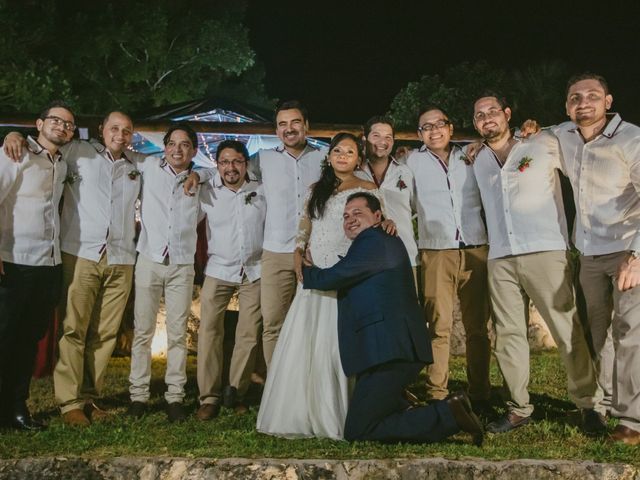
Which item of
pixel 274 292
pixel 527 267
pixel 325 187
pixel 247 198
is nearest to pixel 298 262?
pixel 274 292

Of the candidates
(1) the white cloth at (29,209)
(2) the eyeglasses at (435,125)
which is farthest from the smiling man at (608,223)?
(1) the white cloth at (29,209)

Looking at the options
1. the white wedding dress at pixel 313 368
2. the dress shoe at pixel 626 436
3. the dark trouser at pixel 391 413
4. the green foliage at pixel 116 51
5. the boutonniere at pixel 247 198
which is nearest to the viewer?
the dark trouser at pixel 391 413

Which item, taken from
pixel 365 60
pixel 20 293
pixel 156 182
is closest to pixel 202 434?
pixel 20 293

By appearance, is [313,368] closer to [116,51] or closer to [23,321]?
[23,321]

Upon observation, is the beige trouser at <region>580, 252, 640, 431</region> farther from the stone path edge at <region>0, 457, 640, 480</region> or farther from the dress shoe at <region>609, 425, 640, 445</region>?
the stone path edge at <region>0, 457, 640, 480</region>

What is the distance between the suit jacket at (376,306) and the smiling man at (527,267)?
910mm

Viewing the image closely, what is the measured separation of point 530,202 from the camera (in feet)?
18.2

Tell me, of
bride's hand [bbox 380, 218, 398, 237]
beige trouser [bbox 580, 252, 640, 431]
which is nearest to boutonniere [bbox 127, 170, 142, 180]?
bride's hand [bbox 380, 218, 398, 237]

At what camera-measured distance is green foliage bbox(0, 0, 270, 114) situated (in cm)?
1552

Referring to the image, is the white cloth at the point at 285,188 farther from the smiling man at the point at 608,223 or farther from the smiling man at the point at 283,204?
the smiling man at the point at 608,223

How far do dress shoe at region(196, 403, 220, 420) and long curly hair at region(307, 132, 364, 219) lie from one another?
1.93 metres

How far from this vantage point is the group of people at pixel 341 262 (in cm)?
507

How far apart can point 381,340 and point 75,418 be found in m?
2.80

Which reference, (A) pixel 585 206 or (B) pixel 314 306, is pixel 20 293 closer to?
(B) pixel 314 306
